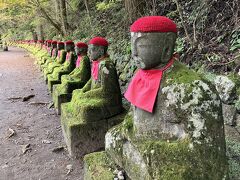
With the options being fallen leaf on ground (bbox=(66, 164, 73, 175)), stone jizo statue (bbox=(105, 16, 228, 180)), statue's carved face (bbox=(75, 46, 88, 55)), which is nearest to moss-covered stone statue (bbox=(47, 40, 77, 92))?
statue's carved face (bbox=(75, 46, 88, 55))

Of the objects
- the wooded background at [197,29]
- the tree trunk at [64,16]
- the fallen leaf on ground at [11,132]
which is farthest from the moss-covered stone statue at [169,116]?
the tree trunk at [64,16]

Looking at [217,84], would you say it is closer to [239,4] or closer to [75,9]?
[239,4]

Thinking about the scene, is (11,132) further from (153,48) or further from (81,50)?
(153,48)

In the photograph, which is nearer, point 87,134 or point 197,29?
point 87,134

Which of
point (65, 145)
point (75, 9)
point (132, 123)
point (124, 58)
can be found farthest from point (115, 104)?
point (75, 9)

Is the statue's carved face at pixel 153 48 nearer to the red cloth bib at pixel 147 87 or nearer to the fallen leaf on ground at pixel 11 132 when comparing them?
Result: the red cloth bib at pixel 147 87

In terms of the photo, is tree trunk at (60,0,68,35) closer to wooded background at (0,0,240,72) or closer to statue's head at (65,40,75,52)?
wooded background at (0,0,240,72)

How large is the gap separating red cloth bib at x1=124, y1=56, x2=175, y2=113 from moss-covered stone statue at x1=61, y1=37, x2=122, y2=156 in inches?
73.7

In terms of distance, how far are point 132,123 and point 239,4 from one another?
11.4 feet

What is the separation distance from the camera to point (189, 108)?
2.27 metres

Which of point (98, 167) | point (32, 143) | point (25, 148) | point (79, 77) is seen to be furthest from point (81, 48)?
point (98, 167)

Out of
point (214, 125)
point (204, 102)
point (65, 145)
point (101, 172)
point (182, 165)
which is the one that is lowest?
point (65, 145)

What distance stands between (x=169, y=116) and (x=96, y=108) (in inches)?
88.0

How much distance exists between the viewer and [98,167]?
3.00 m
